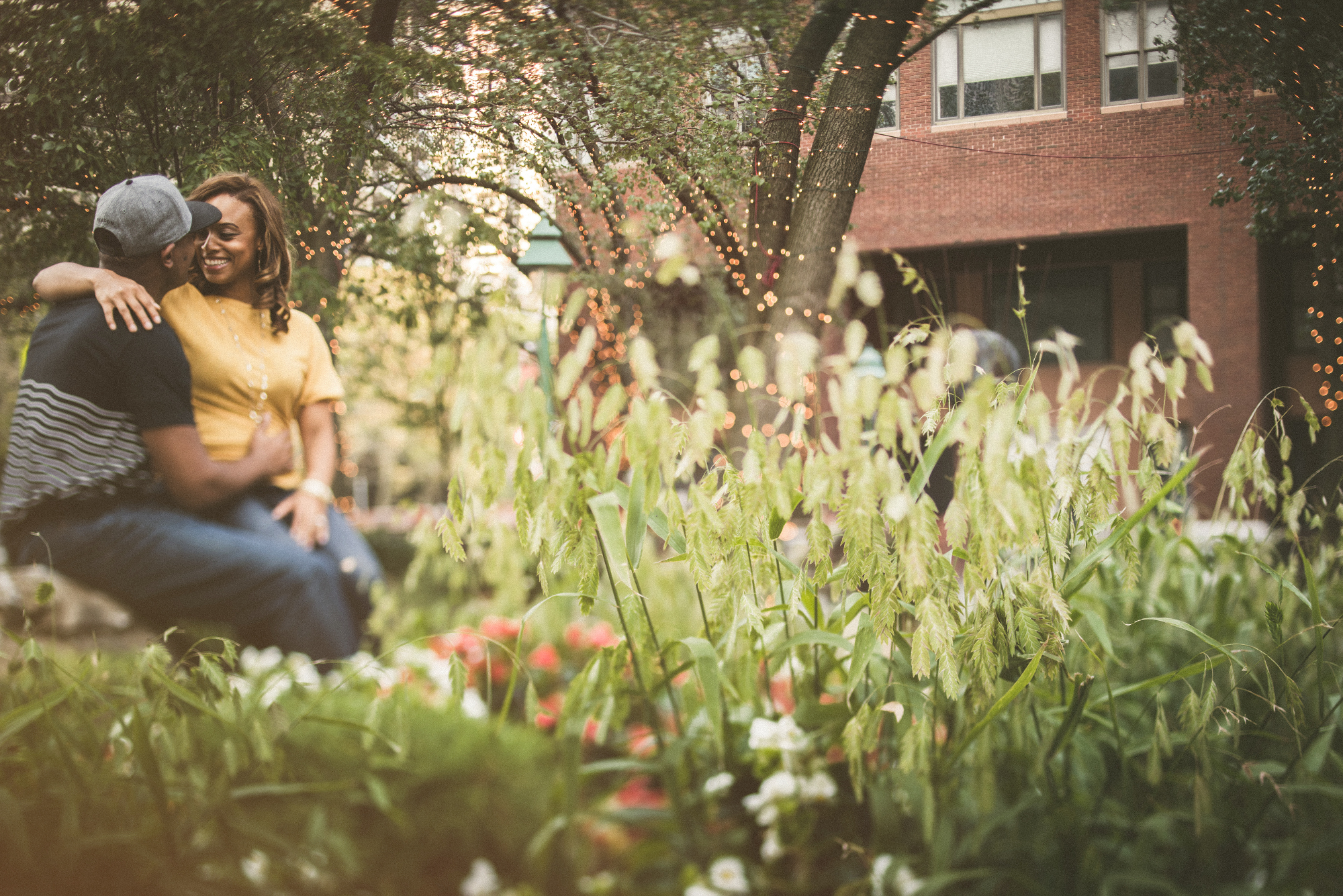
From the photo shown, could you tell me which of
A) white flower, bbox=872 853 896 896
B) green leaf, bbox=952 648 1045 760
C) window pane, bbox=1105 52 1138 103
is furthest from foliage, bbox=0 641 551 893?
window pane, bbox=1105 52 1138 103

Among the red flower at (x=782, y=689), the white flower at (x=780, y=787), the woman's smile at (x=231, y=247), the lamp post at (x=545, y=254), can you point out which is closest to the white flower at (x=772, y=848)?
the white flower at (x=780, y=787)

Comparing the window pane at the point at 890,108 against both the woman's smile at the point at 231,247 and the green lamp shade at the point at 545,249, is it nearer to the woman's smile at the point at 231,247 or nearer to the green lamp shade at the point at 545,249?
the green lamp shade at the point at 545,249

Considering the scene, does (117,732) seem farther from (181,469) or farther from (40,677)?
(181,469)

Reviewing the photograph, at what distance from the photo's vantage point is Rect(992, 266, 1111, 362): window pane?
153cm

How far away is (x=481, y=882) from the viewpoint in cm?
95

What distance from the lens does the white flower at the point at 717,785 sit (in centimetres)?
106

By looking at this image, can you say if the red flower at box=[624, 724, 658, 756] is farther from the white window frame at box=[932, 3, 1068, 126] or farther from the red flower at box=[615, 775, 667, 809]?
the white window frame at box=[932, 3, 1068, 126]

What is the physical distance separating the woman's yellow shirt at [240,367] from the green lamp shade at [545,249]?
0.42m

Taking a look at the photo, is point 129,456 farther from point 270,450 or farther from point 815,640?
point 815,640

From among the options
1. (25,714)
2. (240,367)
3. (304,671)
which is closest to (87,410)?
(240,367)

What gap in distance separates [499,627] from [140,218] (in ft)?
4.29

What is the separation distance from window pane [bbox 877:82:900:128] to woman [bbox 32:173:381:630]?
108 cm

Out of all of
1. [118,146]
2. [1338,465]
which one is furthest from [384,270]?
[1338,465]

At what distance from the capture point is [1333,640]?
1.65m
